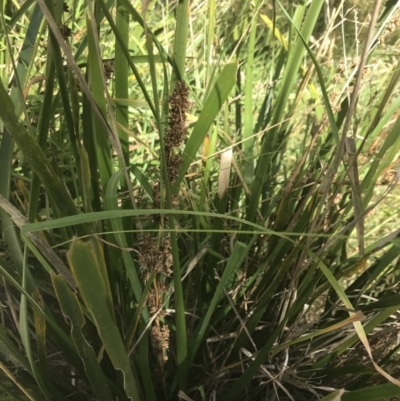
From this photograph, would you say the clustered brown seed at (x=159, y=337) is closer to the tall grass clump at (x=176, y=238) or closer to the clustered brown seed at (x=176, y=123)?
the tall grass clump at (x=176, y=238)

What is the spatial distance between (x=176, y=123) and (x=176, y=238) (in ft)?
0.27

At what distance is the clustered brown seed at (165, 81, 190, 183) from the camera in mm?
275

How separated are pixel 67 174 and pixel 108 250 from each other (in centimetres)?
28

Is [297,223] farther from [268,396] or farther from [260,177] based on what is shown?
Result: [268,396]

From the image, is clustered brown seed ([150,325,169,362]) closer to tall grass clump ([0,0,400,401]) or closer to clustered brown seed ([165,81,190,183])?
tall grass clump ([0,0,400,401])

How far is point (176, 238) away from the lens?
32cm

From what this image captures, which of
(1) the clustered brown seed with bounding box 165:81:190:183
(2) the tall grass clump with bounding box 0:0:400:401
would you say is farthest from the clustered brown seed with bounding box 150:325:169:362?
(1) the clustered brown seed with bounding box 165:81:190:183

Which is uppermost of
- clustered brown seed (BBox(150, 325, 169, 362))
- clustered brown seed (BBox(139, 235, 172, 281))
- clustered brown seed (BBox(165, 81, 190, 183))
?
clustered brown seed (BBox(165, 81, 190, 183))

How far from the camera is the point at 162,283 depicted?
345 mm

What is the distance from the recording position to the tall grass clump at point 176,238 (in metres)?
0.28

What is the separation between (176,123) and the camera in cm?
28

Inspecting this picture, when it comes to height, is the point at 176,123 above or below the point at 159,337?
above

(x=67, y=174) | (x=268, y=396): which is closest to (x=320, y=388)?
(x=268, y=396)

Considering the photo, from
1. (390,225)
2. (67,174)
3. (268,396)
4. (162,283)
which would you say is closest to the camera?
(162,283)
